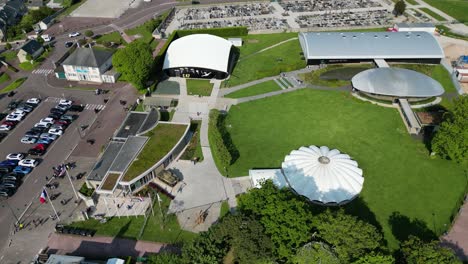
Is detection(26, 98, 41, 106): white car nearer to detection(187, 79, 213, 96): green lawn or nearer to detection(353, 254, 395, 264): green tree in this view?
detection(187, 79, 213, 96): green lawn

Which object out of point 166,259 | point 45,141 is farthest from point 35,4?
point 166,259

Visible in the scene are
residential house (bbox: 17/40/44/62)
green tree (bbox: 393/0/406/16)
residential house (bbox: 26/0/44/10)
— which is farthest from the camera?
residential house (bbox: 26/0/44/10)

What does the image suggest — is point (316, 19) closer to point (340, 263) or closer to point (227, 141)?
point (227, 141)

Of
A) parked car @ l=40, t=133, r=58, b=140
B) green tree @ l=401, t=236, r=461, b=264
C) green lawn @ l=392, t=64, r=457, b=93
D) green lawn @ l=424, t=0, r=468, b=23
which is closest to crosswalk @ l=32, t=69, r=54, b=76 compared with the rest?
parked car @ l=40, t=133, r=58, b=140

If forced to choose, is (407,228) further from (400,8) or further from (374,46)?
(400,8)

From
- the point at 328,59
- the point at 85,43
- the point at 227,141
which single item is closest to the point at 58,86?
the point at 85,43

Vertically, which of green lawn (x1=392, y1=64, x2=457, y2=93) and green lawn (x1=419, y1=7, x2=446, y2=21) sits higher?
green lawn (x1=419, y1=7, x2=446, y2=21)

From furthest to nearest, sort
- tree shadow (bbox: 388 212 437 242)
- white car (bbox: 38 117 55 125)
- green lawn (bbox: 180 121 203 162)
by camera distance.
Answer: white car (bbox: 38 117 55 125) → green lawn (bbox: 180 121 203 162) → tree shadow (bbox: 388 212 437 242)
